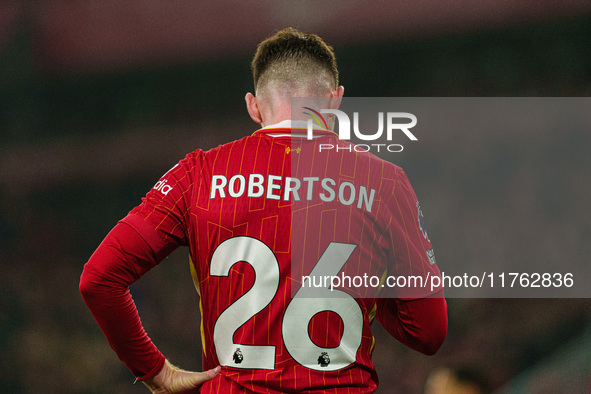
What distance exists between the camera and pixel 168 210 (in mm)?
1226

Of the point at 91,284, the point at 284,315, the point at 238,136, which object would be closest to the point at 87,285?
the point at 91,284

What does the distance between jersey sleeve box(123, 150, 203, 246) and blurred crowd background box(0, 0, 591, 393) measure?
3.67m

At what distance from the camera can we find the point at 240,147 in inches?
49.9

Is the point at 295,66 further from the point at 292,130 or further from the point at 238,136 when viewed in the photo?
the point at 238,136

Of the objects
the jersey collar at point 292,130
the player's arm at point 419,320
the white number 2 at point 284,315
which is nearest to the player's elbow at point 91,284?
the white number 2 at point 284,315

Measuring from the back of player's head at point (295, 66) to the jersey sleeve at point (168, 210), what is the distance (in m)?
0.28

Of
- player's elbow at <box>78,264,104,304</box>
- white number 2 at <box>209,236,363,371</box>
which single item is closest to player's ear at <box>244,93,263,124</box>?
white number 2 at <box>209,236,363,371</box>

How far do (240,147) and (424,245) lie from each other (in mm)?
460

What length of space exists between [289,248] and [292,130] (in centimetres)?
27

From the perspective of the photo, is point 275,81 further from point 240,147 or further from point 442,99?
point 442,99

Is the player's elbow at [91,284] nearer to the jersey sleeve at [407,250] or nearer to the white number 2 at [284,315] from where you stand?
the white number 2 at [284,315]

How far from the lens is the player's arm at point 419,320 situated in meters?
1.25

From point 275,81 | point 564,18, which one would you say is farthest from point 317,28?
point 275,81

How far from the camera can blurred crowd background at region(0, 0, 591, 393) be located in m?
4.70
